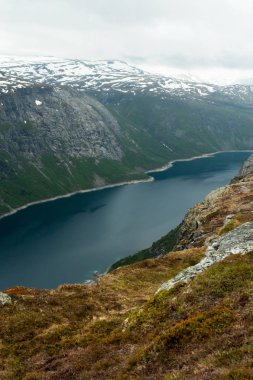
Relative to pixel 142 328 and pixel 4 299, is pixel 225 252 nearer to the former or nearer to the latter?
pixel 142 328

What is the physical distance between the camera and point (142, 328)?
27062 mm

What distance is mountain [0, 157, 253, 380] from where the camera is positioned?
20.4 meters

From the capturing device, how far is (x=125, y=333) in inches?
1072

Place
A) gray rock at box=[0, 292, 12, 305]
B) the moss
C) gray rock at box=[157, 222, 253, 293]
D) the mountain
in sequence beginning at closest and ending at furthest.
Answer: the moss
the mountain
gray rock at box=[157, 222, 253, 293]
gray rock at box=[0, 292, 12, 305]

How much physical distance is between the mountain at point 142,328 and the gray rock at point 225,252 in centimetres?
11

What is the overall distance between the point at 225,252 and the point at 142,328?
13160 mm

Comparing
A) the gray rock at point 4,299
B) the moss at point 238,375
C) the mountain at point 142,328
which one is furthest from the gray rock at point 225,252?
the moss at point 238,375

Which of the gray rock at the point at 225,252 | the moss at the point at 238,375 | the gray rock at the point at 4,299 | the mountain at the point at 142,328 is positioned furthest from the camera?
the gray rock at the point at 4,299

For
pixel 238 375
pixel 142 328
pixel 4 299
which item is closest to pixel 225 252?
pixel 142 328

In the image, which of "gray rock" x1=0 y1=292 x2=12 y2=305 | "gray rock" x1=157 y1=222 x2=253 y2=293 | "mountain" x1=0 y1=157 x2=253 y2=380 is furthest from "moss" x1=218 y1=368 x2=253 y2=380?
"gray rock" x1=0 y1=292 x2=12 y2=305

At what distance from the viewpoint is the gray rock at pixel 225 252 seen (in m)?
33.7

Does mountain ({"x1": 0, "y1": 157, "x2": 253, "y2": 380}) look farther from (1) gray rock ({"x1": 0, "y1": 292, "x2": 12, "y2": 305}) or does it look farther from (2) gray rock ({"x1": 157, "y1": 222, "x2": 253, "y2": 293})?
(2) gray rock ({"x1": 157, "y1": 222, "x2": 253, "y2": 293})

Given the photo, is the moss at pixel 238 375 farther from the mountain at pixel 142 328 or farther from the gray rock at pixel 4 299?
the gray rock at pixel 4 299

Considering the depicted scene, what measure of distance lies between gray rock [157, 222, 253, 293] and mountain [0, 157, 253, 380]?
114mm
